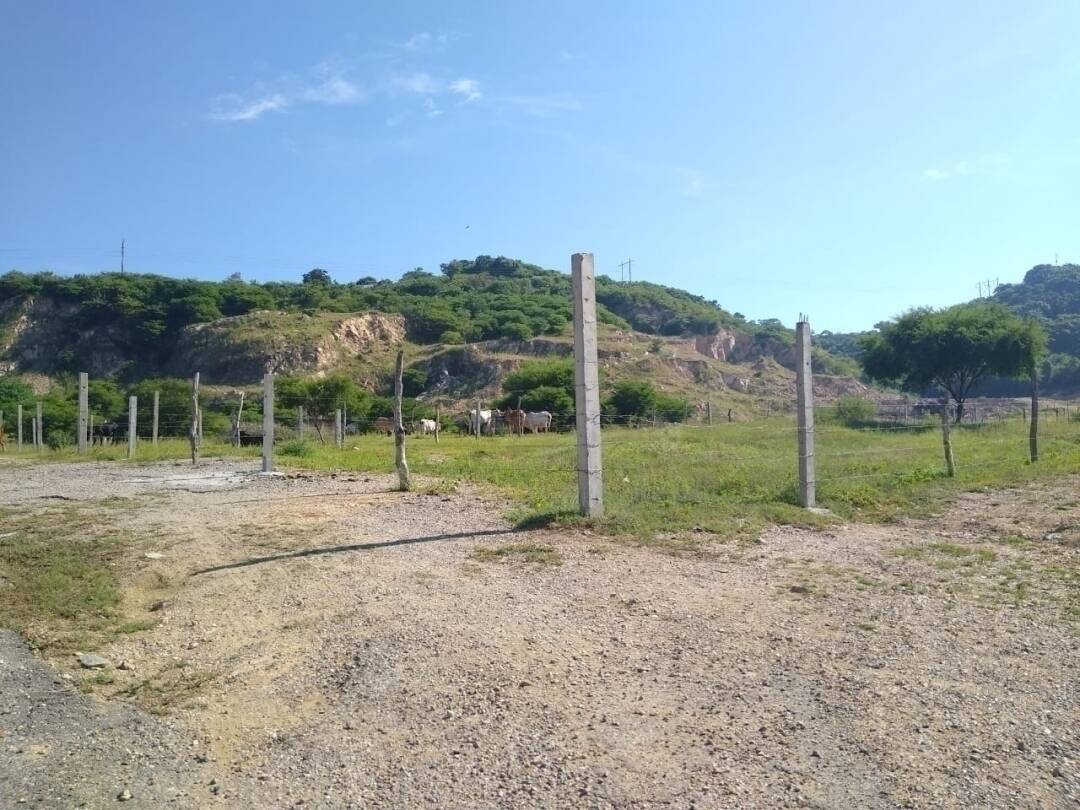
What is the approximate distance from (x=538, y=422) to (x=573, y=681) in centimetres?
3385

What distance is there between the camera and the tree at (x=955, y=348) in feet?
122

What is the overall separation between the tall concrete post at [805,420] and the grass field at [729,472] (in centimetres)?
26

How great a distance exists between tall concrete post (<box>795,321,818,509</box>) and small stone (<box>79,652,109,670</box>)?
748 cm

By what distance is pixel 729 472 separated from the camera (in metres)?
11.8

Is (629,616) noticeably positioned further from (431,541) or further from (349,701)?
(431,541)

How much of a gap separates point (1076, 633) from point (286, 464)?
1530 centimetres

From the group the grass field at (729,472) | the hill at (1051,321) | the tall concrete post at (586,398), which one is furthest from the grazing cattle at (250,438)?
the hill at (1051,321)

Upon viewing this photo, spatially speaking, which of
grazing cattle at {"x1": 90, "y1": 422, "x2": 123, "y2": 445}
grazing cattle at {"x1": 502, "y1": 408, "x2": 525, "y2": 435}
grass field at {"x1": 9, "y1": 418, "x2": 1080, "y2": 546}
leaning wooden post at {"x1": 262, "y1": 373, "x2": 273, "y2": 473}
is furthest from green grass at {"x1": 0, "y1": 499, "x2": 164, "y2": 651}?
grazing cattle at {"x1": 502, "y1": 408, "x2": 525, "y2": 435}

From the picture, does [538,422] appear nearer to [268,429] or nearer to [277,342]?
[268,429]

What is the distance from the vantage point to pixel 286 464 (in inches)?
684

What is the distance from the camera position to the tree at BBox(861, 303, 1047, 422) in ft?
122

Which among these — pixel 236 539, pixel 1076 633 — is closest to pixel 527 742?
pixel 1076 633

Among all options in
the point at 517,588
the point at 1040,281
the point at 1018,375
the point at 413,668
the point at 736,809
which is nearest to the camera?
the point at 736,809

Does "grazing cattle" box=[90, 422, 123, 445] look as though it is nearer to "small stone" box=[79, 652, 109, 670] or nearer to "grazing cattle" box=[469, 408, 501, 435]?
"grazing cattle" box=[469, 408, 501, 435]
